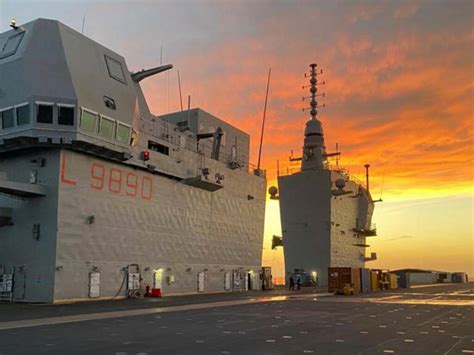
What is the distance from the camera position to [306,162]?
77000mm

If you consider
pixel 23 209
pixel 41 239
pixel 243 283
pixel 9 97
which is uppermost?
pixel 9 97

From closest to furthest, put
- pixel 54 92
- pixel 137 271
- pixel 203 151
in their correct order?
pixel 54 92, pixel 137 271, pixel 203 151

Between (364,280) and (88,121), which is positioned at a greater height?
(88,121)

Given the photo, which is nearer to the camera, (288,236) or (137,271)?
(137,271)

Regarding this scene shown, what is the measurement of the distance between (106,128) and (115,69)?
5.42 meters

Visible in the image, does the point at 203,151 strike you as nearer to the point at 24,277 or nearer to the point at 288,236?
the point at 24,277

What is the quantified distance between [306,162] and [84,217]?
50.2 m

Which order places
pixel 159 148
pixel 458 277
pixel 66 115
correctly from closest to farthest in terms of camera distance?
pixel 66 115, pixel 159 148, pixel 458 277

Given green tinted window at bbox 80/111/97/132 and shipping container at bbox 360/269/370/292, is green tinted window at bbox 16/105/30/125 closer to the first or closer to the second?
green tinted window at bbox 80/111/97/132

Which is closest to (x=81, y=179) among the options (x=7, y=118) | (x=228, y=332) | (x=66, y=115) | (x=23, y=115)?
(x=66, y=115)

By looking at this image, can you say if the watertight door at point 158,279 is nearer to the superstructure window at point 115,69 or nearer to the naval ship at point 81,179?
the naval ship at point 81,179

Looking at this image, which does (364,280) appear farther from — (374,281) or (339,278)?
(339,278)

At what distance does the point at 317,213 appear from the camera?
69062mm

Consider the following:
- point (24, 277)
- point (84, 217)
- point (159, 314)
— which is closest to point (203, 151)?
point (84, 217)
